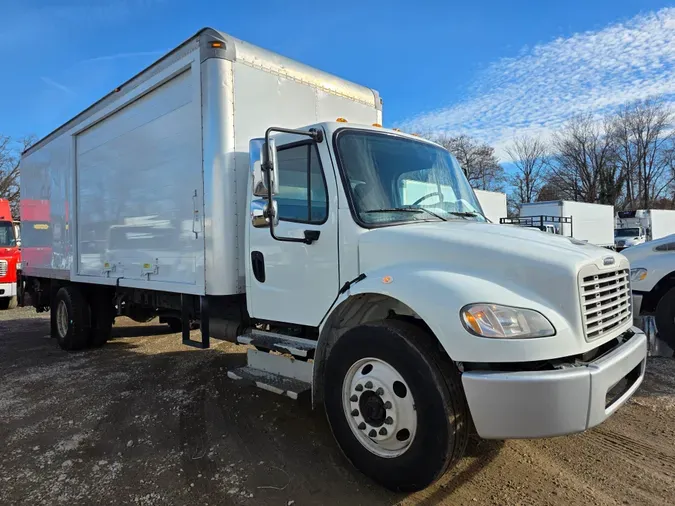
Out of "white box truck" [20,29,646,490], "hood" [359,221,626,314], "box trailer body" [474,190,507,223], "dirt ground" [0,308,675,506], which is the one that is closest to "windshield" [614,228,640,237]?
"box trailer body" [474,190,507,223]

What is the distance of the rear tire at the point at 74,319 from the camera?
7406 mm

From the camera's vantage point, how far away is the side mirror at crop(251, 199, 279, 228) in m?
3.53

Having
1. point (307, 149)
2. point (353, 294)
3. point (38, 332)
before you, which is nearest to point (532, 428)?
point (353, 294)

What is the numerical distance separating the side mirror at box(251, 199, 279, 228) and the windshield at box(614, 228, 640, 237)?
35.4m

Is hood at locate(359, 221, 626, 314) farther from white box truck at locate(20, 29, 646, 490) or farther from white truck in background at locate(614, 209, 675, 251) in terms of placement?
white truck in background at locate(614, 209, 675, 251)

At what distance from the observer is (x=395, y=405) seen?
2.90 metres

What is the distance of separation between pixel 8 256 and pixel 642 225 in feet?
121

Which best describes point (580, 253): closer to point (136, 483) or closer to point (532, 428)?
point (532, 428)

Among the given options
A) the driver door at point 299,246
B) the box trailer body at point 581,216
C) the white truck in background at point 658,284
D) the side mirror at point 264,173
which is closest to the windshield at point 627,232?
the box trailer body at point 581,216

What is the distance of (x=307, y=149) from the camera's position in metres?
3.77

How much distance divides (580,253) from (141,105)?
482 cm

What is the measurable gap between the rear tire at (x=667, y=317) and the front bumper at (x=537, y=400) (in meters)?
4.20

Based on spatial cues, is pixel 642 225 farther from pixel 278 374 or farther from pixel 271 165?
pixel 271 165

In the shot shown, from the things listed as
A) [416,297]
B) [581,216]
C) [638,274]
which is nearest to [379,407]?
[416,297]
